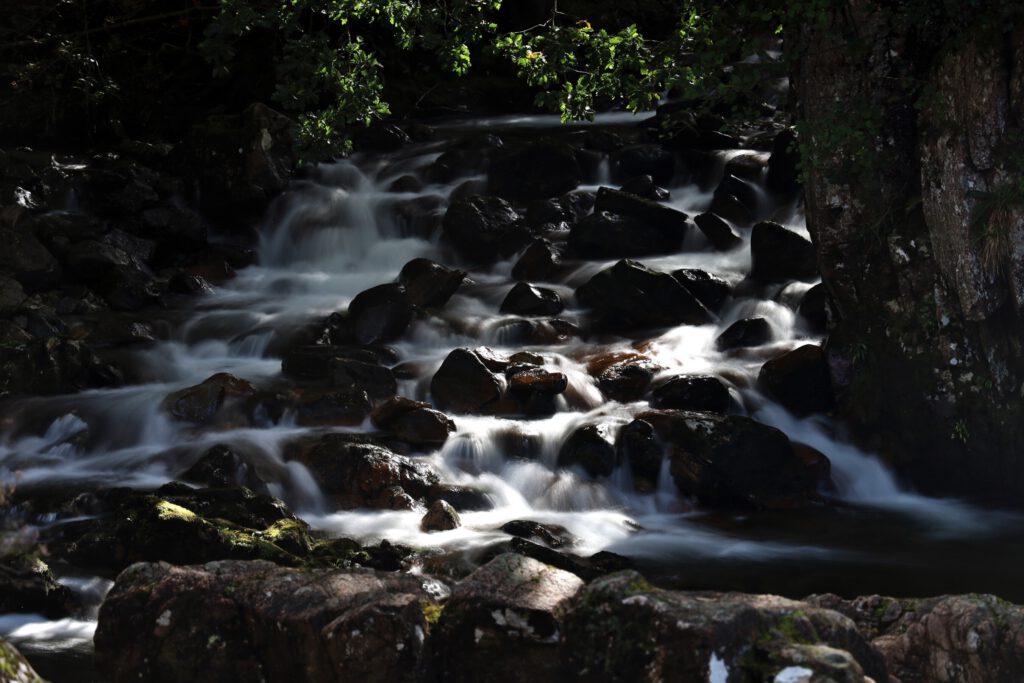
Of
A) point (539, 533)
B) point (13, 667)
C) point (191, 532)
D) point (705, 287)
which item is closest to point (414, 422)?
point (539, 533)

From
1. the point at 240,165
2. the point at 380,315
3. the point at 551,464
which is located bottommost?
the point at 551,464

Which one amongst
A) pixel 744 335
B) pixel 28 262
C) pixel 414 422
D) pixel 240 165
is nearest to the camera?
pixel 414 422

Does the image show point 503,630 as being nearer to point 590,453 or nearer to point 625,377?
point 590,453

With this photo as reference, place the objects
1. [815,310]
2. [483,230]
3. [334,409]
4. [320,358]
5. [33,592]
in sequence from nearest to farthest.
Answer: [33,592], [334,409], [320,358], [815,310], [483,230]

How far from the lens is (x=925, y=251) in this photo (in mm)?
9367

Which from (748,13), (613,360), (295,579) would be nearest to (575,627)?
(295,579)

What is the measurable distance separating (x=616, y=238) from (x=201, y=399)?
6272 mm

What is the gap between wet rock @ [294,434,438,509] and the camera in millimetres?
8812

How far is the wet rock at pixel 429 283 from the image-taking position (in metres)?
13.4

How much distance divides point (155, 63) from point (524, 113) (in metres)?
7.55

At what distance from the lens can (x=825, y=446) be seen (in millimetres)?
10141

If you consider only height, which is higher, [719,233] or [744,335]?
[719,233]

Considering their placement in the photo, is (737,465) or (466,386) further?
(466,386)

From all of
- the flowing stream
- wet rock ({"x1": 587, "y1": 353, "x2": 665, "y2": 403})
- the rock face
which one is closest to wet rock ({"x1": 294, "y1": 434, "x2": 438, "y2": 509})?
the flowing stream
